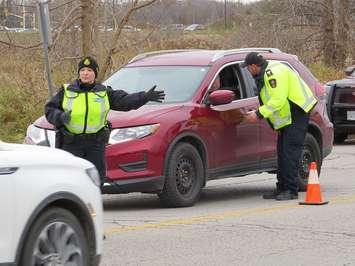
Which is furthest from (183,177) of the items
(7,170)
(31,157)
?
(7,170)

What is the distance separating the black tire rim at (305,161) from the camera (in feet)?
38.6

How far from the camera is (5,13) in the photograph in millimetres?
18531

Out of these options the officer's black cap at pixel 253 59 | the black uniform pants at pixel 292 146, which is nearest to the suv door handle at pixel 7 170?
the officer's black cap at pixel 253 59

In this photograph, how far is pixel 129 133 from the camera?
9.73 meters

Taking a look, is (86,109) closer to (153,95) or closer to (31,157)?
(153,95)

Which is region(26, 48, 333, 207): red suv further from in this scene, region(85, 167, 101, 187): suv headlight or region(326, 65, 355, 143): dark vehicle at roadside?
region(326, 65, 355, 143): dark vehicle at roadside

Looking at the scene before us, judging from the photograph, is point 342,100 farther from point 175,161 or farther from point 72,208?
point 72,208

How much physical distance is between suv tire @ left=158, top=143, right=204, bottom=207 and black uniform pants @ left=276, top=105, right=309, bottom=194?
1.17m

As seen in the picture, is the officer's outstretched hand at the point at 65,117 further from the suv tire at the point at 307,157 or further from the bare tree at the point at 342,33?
the bare tree at the point at 342,33

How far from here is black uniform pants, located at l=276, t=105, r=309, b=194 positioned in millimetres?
10852

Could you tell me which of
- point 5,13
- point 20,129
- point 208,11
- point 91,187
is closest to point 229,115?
point 91,187

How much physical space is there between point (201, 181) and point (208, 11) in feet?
93.2

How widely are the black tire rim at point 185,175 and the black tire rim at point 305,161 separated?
6.86ft

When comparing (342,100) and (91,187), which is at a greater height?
(91,187)
